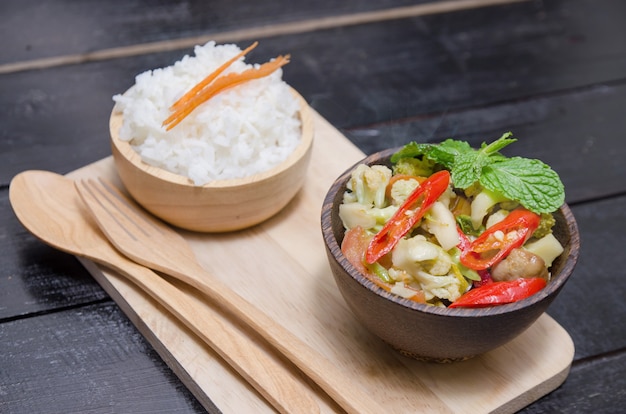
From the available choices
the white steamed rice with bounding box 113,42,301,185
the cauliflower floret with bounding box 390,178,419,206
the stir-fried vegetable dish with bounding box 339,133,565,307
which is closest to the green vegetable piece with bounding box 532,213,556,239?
the stir-fried vegetable dish with bounding box 339,133,565,307

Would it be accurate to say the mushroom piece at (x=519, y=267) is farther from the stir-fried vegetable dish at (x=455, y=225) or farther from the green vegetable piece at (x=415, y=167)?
the green vegetable piece at (x=415, y=167)

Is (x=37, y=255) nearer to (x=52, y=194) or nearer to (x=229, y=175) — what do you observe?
(x=52, y=194)

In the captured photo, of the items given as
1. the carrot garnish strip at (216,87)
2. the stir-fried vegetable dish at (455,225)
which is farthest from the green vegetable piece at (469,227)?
the carrot garnish strip at (216,87)

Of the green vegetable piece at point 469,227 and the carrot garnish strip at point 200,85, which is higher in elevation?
the carrot garnish strip at point 200,85

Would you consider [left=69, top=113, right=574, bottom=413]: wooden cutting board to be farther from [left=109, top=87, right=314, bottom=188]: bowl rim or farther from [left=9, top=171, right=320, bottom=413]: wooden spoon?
[left=109, top=87, right=314, bottom=188]: bowl rim

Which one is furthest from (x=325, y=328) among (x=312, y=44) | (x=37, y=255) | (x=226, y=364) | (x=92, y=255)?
(x=312, y=44)

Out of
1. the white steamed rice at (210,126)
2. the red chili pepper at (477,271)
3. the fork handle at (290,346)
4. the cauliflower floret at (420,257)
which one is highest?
the white steamed rice at (210,126)

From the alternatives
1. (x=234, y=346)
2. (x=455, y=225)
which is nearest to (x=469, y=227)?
(x=455, y=225)
